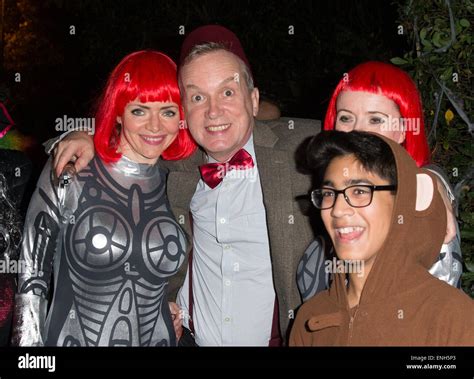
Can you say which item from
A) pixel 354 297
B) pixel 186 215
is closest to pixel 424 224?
pixel 354 297

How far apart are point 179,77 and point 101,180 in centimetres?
63

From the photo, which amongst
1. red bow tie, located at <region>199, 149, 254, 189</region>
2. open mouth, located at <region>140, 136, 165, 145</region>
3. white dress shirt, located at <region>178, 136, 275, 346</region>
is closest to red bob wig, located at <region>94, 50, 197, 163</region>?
open mouth, located at <region>140, 136, 165, 145</region>

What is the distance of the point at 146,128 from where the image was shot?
3.26 m

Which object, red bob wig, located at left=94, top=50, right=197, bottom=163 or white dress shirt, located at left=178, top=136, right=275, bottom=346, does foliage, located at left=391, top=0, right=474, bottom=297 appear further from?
red bob wig, located at left=94, top=50, right=197, bottom=163

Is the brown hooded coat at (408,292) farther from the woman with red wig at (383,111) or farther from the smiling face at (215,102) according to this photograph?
the smiling face at (215,102)

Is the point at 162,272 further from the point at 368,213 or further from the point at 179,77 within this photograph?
the point at 368,213

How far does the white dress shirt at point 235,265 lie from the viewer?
331cm

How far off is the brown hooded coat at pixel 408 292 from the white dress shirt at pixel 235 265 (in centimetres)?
87

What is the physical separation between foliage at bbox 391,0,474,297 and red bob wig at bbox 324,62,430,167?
0.97ft

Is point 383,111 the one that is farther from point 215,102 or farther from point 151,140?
point 151,140

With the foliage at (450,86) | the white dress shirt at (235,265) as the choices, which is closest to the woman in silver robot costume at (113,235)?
the white dress shirt at (235,265)

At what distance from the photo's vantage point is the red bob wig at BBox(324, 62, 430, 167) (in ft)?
9.74

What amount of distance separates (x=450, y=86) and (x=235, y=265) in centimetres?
132

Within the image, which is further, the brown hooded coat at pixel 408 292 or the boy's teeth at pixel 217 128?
the boy's teeth at pixel 217 128
